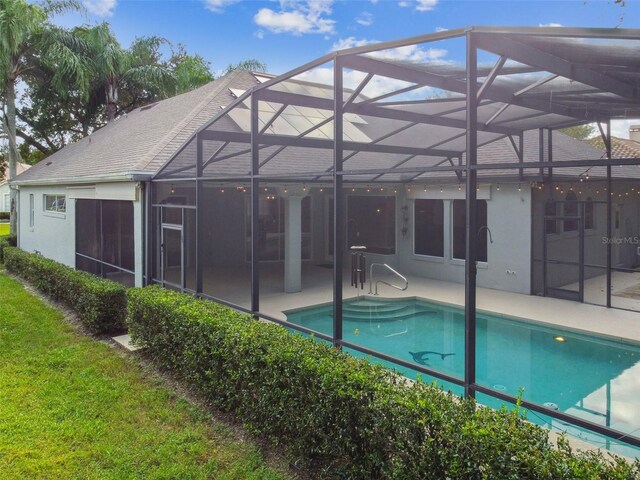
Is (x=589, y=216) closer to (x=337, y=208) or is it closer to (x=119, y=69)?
(x=337, y=208)

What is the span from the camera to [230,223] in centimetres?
1595

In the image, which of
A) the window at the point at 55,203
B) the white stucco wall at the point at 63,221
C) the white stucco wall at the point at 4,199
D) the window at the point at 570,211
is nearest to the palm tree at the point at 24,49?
the white stucco wall at the point at 63,221

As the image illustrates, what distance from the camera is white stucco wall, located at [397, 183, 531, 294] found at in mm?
11820

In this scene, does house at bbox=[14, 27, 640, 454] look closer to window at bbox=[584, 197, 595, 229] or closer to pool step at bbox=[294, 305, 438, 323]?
window at bbox=[584, 197, 595, 229]

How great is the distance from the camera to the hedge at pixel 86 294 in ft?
28.0

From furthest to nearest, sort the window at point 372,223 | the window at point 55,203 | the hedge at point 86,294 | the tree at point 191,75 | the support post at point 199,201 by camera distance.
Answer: the tree at point 191,75, the window at point 372,223, the window at point 55,203, the hedge at point 86,294, the support post at point 199,201

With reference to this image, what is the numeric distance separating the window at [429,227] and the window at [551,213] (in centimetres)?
281

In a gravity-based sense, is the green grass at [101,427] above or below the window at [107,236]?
below

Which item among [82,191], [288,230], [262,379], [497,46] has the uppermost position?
[497,46]

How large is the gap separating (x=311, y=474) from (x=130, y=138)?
1173 cm

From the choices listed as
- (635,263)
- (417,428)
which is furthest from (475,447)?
(635,263)

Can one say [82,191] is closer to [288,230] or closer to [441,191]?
[288,230]

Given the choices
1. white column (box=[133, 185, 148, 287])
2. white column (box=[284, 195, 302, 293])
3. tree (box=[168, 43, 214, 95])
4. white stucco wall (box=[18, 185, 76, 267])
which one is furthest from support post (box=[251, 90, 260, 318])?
tree (box=[168, 43, 214, 95])

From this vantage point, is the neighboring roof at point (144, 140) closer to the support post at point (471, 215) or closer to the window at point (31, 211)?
the window at point (31, 211)
